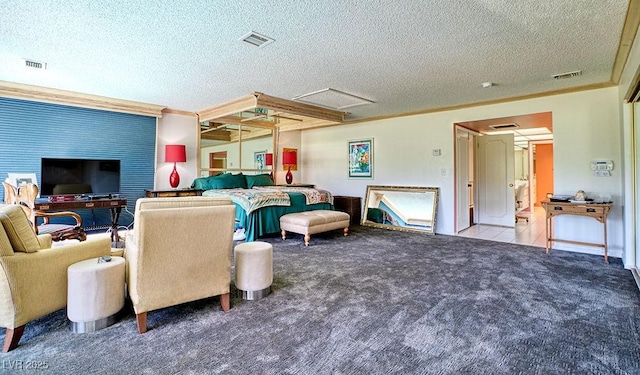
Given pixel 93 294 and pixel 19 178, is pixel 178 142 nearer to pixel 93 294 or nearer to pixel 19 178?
pixel 19 178

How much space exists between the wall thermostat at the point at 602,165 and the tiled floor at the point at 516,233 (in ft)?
4.26

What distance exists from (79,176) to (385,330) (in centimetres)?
496

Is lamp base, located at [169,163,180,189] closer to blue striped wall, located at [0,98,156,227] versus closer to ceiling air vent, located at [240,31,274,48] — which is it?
blue striped wall, located at [0,98,156,227]

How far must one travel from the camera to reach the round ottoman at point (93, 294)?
1956 mm

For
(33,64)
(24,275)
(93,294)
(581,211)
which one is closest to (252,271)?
(93,294)

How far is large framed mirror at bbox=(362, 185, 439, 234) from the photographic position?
5766 millimetres

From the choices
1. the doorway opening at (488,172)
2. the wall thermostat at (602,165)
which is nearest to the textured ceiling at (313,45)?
the wall thermostat at (602,165)

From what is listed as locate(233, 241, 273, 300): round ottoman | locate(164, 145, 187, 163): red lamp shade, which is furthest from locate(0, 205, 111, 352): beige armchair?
locate(164, 145, 187, 163): red lamp shade

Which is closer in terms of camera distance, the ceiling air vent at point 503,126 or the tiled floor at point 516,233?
the tiled floor at point 516,233

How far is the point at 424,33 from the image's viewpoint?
2707 mm

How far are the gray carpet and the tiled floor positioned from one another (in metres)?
1.65

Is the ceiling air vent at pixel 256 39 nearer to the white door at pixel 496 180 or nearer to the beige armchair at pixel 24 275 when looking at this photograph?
the beige armchair at pixel 24 275

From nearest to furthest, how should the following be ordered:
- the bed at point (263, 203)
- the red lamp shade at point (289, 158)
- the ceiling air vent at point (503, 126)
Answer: the bed at point (263, 203)
the ceiling air vent at point (503, 126)
the red lamp shade at point (289, 158)

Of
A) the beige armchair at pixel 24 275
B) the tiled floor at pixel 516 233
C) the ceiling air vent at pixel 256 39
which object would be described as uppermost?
the ceiling air vent at pixel 256 39
